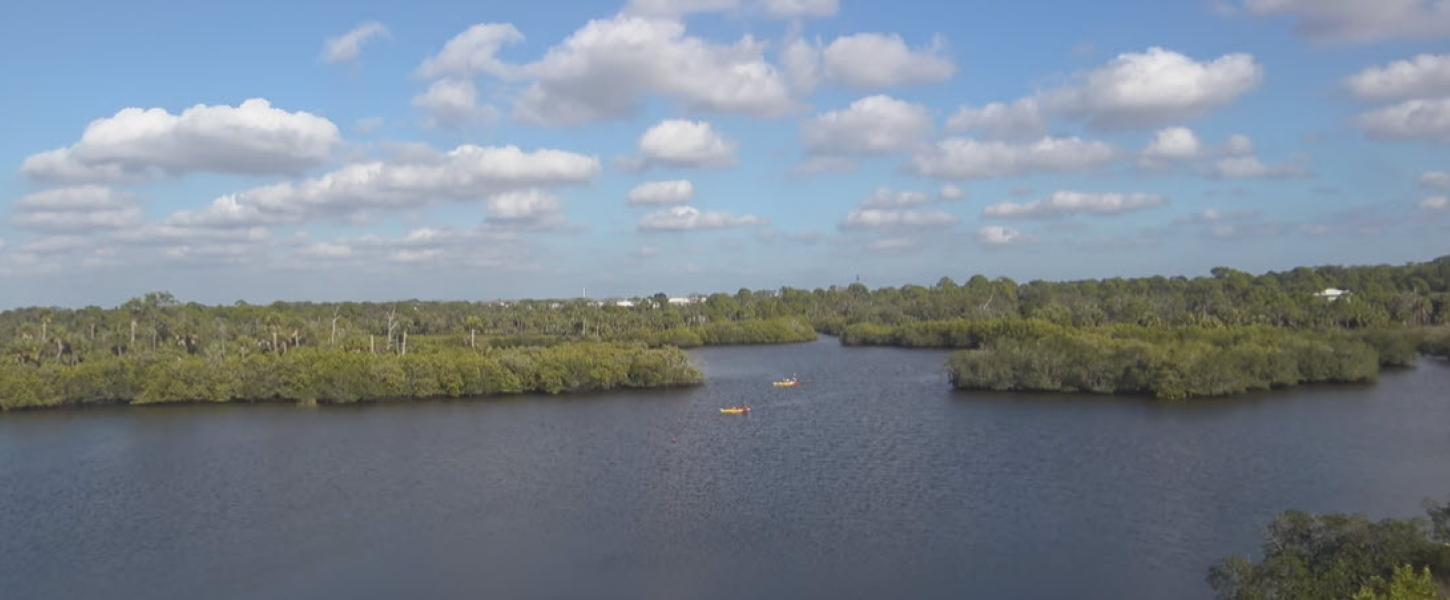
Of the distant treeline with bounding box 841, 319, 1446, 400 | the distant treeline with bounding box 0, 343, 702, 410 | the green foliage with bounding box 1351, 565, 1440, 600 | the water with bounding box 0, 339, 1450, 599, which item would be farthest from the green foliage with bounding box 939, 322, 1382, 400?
the green foliage with bounding box 1351, 565, 1440, 600

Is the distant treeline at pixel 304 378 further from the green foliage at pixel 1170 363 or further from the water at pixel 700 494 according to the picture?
the green foliage at pixel 1170 363

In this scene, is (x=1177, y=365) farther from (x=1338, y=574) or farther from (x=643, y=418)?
(x=1338, y=574)

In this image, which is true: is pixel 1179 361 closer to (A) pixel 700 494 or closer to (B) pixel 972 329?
(A) pixel 700 494

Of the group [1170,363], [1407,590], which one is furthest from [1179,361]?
[1407,590]

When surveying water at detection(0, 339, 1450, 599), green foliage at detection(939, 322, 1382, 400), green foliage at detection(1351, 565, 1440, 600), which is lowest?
water at detection(0, 339, 1450, 599)

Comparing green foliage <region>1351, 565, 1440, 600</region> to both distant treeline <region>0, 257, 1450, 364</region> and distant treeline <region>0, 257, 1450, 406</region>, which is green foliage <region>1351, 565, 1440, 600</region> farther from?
distant treeline <region>0, 257, 1450, 364</region>

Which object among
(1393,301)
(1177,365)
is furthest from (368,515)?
(1393,301)
